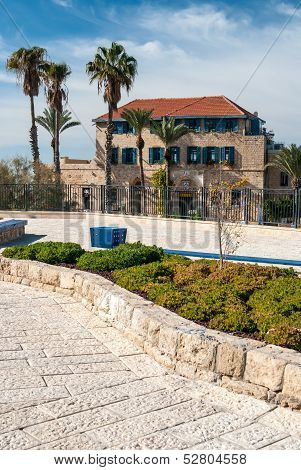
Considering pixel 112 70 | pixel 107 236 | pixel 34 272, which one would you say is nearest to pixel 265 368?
pixel 34 272

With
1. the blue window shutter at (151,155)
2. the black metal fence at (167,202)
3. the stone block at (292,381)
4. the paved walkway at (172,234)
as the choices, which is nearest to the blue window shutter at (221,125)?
the blue window shutter at (151,155)

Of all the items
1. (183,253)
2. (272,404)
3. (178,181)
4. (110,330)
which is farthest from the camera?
(178,181)

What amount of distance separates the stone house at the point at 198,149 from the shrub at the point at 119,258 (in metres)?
32.6

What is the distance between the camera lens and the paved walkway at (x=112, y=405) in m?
3.79

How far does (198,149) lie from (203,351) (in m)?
40.1

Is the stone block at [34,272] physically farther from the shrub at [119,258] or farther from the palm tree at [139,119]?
the palm tree at [139,119]

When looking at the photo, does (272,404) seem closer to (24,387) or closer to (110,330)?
(24,387)

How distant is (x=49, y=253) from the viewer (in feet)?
33.3

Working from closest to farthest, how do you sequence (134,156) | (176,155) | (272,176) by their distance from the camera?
(176,155) < (272,176) < (134,156)

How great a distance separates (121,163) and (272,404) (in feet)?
140

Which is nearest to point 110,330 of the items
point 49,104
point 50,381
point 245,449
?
point 50,381

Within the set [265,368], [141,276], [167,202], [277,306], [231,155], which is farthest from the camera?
[231,155]

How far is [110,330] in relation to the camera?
680 cm

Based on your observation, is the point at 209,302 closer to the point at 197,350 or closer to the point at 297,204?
the point at 197,350
